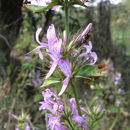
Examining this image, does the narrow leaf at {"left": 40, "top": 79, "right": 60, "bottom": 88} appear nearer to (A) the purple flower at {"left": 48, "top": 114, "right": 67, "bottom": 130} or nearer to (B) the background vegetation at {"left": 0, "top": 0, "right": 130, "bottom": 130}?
(A) the purple flower at {"left": 48, "top": 114, "right": 67, "bottom": 130}

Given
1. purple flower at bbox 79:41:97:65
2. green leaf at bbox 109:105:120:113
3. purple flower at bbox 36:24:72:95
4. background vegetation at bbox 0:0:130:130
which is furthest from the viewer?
green leaf at bbox 109:105:120:113

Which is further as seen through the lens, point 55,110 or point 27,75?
point 27,75

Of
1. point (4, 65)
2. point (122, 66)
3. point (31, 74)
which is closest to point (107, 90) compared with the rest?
point (31, 74)

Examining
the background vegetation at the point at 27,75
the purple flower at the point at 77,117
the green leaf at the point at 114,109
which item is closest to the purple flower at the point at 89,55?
the purple flower at the point at 77,117

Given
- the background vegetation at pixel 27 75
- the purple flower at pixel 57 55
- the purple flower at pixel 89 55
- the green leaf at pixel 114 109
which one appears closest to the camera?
the purple flower at pixel 57 55

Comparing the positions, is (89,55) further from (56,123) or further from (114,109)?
(114,109)

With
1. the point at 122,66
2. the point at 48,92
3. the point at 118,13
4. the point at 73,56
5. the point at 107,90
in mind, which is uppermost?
the point at 73,56

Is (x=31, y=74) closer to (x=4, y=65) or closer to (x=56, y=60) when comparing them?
(x=4, y=65)

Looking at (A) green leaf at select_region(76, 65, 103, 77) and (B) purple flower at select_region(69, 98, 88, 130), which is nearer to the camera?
(A) green leaf at select_region(76, 65, 103, 77)

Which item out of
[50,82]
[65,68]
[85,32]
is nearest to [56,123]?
[50,82]

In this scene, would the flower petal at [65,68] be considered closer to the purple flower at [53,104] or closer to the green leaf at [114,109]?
the purple flower at [53,104]

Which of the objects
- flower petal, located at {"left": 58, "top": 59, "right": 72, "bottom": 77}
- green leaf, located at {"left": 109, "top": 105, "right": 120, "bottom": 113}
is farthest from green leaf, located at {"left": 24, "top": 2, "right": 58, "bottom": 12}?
green leaf, located at {"left": 109, "top": 105, "right": 120, "bottom": 113}
